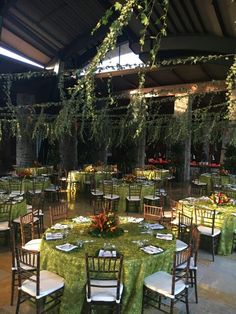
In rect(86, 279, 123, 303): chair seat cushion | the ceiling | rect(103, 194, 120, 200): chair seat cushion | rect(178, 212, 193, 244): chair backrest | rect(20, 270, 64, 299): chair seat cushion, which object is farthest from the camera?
rect(103, 194, 120, 200): chair seat cushion

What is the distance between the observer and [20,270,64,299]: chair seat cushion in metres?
3.63

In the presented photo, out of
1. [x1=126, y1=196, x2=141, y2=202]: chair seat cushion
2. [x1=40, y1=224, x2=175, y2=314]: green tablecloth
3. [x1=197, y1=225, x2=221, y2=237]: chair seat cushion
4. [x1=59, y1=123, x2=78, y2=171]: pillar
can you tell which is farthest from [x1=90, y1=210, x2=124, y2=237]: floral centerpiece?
[x1=59, y1=123, x2=78, y2=171]: pillar

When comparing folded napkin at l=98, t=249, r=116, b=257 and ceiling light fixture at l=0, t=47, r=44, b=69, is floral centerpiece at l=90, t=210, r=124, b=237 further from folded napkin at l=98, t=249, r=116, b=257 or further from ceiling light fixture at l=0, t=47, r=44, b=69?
ceiling light fixture at l=0, t=47, r=44, b=69

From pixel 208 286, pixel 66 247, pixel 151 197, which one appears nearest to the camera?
pixel 66 247

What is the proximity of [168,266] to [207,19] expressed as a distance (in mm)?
6972

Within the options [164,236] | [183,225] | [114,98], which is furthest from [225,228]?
[114,98]

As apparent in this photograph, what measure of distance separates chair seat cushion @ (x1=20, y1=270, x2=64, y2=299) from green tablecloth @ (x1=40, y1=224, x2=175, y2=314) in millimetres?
71

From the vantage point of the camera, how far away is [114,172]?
13.5 metres

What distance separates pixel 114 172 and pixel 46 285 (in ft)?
32.2

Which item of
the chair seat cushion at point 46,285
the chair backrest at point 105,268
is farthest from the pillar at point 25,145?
the chair backrest at point 105,268

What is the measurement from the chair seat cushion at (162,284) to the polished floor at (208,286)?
47cm

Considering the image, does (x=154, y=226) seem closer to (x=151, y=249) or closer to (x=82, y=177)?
(x=151, y=249)

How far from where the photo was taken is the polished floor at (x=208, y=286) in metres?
4.16

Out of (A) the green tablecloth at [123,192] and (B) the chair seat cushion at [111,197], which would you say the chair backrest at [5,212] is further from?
(A) the green tablecloth at [123,192]
